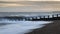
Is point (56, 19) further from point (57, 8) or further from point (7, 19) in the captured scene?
point (7, 19)

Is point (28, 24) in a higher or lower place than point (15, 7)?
lower

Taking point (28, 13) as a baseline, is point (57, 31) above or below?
below

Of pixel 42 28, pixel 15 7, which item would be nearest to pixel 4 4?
pixel 15 7

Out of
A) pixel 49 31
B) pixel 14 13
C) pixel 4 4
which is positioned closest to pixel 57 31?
pixel 49 31

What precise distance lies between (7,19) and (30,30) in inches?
5.9

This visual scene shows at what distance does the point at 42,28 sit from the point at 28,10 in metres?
0.14

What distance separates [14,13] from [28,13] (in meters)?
0.08

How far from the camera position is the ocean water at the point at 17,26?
0.77 meters

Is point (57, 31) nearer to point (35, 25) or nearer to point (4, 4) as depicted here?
point (35, 25)

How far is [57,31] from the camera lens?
0.79 meters

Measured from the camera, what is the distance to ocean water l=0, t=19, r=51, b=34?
2.53 ft

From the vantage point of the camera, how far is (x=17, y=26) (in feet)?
2.55

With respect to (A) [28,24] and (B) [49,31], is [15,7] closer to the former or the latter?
(A) [28,24]

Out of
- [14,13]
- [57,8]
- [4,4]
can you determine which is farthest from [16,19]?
[57,8]
